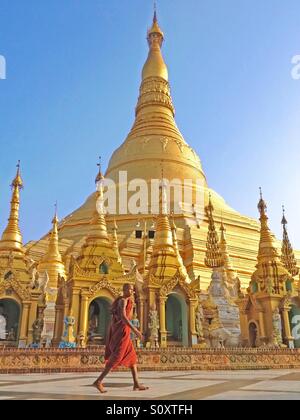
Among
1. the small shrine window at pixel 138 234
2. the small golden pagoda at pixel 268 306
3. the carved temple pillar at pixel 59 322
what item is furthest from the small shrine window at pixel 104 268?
the small shrine window at pixel 138 234

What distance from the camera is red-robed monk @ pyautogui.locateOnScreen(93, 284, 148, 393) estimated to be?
6438 millimetres

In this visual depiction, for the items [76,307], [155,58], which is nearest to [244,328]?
[76,307]

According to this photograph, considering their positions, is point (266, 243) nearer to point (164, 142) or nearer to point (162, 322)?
point (162, 322)

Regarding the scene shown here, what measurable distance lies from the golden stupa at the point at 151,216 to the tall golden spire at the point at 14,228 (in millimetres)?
7749

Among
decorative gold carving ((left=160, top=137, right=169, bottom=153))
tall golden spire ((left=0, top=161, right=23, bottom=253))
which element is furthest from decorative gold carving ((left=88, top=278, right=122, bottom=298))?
Answer: decorative gold carving ((left=160, top=137, right=169, bottom=153))

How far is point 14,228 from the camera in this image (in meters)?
24.5

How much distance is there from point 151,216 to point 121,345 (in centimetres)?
3204

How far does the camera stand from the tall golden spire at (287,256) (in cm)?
3169

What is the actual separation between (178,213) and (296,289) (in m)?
18.2

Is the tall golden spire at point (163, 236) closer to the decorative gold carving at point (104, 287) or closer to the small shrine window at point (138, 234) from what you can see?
the decorative gold carving at point (104, 287)
